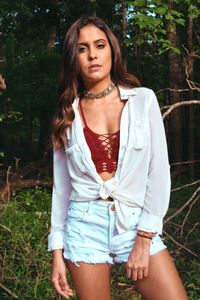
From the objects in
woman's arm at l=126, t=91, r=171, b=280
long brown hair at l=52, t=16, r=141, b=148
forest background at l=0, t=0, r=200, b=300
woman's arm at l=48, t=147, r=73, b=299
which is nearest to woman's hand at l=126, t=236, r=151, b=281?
woman's arm at l=126, t=91, r=171, b=280

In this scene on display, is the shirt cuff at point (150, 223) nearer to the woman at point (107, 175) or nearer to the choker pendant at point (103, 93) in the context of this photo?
the woman at point (107, 175)

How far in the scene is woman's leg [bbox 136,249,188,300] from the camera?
1.79 meters

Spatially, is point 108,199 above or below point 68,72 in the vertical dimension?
below

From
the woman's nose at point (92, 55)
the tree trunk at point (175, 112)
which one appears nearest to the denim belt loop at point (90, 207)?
the woman's nose at point (92, 55)

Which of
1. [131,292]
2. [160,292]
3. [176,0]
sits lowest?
[131,292]

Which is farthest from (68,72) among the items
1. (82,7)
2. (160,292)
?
(82,7)

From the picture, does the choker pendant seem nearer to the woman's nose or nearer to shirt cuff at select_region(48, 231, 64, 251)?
the woman's nose

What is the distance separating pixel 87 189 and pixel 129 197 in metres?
0.17

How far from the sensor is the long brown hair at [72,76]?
1962mm

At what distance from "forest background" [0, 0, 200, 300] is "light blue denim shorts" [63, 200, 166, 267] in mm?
2092

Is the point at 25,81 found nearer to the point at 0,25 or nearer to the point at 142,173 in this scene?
the point at 0,25

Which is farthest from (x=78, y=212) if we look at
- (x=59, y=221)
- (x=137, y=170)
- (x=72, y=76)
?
(x=72, y=76)

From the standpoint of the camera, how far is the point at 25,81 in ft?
42.3

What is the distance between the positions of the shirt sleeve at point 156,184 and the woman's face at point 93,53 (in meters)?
0.27
